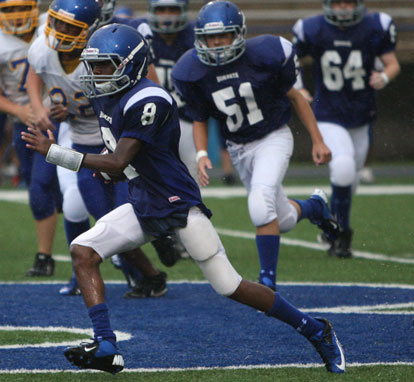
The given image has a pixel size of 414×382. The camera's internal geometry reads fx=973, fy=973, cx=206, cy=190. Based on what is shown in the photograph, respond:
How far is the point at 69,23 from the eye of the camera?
5.10 metres

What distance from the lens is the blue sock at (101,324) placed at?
368 centimetres

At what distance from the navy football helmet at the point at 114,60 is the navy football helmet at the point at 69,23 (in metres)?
1.11

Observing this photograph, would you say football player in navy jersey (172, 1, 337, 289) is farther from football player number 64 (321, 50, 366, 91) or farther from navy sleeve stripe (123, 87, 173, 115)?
football player number 64 (321, 50, 366, 91)

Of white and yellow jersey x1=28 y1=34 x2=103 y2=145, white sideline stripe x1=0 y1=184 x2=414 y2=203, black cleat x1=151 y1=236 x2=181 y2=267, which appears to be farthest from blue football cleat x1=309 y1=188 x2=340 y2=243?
white sideline stripe x1=0 y1=184 x2=414 y2=203

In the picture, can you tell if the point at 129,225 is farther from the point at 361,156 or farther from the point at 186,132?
the point at 361,156

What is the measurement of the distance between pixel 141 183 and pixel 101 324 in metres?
0.62

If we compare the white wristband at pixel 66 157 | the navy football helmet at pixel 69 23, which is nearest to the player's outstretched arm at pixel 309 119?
the navy football helmet at pixel 69 23

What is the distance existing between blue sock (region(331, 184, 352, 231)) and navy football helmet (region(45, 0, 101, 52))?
7.90 feet

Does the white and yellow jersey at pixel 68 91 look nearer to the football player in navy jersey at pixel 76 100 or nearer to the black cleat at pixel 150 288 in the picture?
the football player in navy jersey at pixel 76 100

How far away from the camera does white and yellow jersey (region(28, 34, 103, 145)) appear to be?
5379mm

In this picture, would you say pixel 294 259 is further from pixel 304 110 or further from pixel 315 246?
pixel 304 110

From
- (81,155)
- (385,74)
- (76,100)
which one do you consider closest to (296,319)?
(81,155)

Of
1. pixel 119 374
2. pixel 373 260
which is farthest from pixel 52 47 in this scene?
pixel 373 260

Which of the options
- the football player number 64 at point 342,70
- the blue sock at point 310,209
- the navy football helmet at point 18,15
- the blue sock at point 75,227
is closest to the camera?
the blue sock at point 75,227
